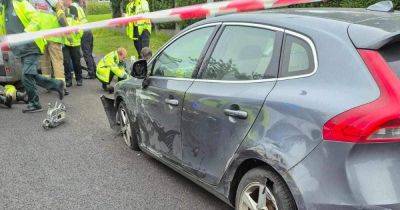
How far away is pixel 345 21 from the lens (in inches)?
131

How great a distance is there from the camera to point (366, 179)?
110 inches

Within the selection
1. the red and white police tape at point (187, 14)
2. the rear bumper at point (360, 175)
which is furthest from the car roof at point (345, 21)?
the red and white police tape at point (187, 14)

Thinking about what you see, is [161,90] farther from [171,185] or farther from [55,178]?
[55,178]

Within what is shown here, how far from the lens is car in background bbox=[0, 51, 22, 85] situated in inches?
356

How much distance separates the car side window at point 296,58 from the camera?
10.6ft

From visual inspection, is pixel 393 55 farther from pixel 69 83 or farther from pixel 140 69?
pixel 69 83

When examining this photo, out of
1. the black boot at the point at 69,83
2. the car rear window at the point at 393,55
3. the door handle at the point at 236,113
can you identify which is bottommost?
the black boot at the point at 69,83

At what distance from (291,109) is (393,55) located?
655 millimetres

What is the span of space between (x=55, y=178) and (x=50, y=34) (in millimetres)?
3796

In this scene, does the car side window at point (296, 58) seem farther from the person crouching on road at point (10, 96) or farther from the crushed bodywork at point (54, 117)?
the person crouching on road at point (10, 96)

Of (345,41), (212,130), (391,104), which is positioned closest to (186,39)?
(212,130)

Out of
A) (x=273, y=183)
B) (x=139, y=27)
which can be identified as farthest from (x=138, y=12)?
(x=273, y=183)

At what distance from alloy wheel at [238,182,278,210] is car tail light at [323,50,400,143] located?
2.13ft

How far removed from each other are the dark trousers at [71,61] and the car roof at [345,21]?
7123 mm
